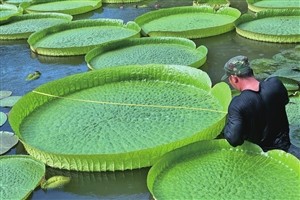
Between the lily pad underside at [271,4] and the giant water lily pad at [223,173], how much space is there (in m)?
3.82

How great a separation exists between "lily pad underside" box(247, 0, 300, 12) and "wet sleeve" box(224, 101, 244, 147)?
391cm

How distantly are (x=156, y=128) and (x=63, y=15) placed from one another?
3.98m

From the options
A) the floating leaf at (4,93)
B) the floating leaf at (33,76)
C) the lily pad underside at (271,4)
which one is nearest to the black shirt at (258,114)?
the floating leaf at (4,93)

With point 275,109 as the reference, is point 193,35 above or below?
below

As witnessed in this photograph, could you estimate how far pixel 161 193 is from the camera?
2635 mm

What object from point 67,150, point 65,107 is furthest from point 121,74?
point 67,150

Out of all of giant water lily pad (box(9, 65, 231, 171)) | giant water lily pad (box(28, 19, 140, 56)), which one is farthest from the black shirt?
giant water lily pad (box(28, 19, 140, 56))

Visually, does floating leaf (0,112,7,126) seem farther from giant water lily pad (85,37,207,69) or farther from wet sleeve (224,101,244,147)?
wet sleeve (224,101,244,147)

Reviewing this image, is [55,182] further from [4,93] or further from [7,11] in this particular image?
[7,11]

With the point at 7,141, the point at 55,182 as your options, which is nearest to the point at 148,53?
the point at 7,141

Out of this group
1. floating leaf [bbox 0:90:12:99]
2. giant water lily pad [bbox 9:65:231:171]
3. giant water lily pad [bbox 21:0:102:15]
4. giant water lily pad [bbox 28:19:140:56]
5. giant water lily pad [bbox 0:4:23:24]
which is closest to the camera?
giant water lily pad [bbox 9:65:231:171]

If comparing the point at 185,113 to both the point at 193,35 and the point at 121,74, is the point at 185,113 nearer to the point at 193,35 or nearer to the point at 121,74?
the point at 121,74

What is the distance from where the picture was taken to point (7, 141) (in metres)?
3.55

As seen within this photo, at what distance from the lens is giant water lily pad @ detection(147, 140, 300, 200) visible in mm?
2572
